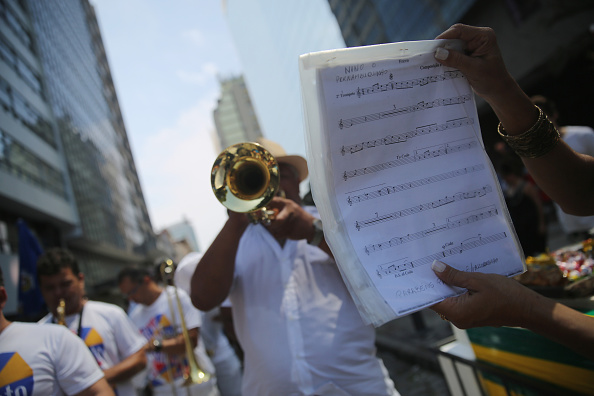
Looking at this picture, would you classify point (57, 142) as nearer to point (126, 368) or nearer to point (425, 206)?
point (126, 368)

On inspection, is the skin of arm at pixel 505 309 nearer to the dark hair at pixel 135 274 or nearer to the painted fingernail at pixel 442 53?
the painted fingernail at pixel 442 53

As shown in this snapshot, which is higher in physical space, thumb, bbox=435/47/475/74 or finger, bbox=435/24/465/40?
finger, bbox=435/24/465/40

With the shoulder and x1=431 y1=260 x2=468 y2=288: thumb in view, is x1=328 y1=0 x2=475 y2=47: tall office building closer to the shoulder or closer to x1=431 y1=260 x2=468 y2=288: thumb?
the shoulder

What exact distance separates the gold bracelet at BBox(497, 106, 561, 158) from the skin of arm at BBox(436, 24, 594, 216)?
0.06 ft

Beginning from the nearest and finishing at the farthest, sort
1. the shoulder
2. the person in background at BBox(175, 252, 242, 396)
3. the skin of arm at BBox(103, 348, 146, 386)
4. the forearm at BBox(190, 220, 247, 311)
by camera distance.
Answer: the forearm at BBox(190, 220, 247, 311), the skin of arm at BBox(103, 348, 146, 386), the shoulder, the person in background at BBox(175, 252, 242, 396)

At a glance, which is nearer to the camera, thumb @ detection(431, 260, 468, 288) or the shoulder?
thumb @ detection(431, 260, 468, 288)

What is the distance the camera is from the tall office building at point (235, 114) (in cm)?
10206

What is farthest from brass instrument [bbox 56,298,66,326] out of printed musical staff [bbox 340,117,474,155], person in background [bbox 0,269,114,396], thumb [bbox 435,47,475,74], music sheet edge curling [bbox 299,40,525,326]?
thumb [bbox 435,47,475,74]

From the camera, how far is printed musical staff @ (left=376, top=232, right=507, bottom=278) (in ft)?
3.06

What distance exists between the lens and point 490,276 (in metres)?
0.94

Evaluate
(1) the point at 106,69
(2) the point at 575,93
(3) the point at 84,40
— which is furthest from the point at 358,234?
(1) the point at 106,69

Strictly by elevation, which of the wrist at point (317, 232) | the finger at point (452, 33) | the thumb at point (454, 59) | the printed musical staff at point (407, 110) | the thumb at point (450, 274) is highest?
the finger at point (452, 33)

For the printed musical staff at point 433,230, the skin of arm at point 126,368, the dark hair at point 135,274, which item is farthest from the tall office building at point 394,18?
the skin of arm at point 126,368

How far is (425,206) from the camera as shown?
38.7 inches
